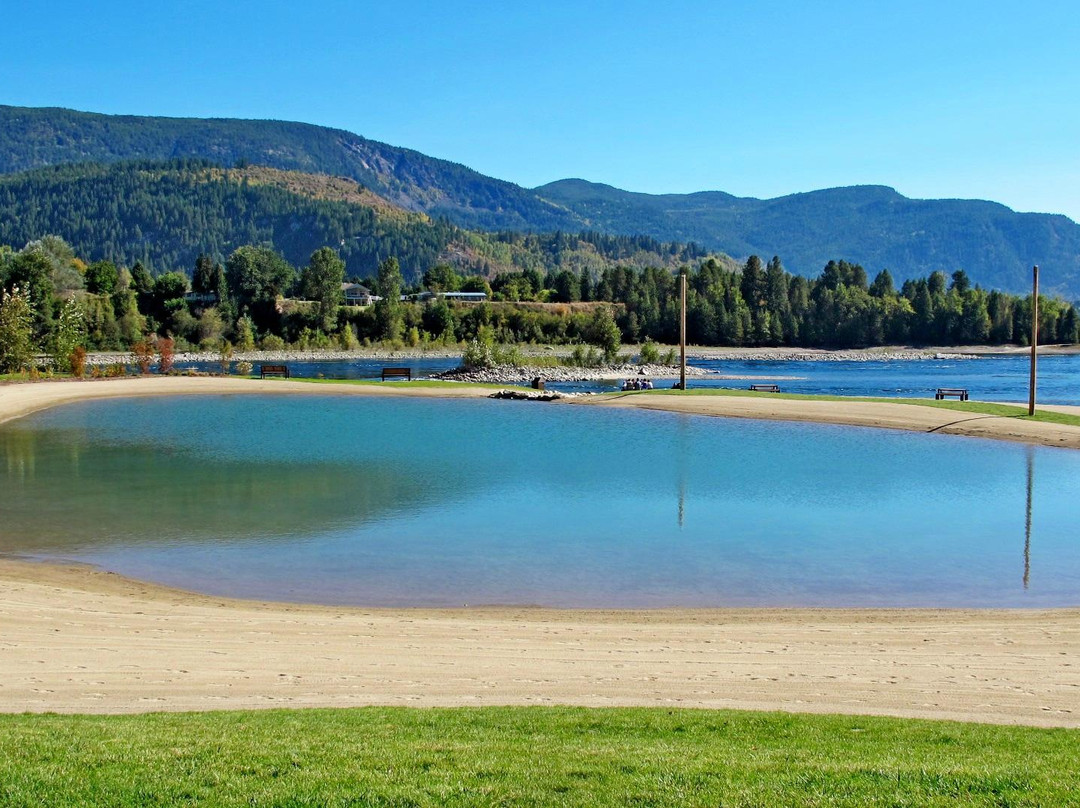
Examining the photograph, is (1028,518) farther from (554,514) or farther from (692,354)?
(692,354)

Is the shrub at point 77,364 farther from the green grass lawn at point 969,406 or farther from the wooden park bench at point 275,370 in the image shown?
the green grass lawn at point 969,406

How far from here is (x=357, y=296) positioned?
140375 mm

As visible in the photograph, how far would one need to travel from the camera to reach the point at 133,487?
2211cm

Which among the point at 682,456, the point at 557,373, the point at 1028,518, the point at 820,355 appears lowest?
the point at 1028,518

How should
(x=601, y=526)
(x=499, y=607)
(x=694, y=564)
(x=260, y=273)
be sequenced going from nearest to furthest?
1. (x=499, y=607)
2. (x=694, y=564)
3. (x=601, y=526)
4. (x=260, y=273)

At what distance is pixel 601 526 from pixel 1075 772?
40.1 ft

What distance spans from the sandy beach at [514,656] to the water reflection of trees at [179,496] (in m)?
3.38

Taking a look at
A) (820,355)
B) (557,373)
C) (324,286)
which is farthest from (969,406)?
(324,286)

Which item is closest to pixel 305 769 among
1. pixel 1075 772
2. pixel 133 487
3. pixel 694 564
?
pixel 1075 772

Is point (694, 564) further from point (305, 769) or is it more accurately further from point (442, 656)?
point (305, 769)

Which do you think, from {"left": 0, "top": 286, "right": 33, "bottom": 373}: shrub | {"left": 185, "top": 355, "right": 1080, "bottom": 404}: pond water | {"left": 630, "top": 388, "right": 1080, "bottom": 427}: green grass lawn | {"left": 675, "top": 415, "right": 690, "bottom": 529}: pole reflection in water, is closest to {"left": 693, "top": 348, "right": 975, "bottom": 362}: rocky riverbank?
{"left": 185, "top": 355, "right": 1080, "bottom": 404}: pond water

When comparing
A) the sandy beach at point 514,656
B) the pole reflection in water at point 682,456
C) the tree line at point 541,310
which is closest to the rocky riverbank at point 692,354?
the tree line at point 541,310

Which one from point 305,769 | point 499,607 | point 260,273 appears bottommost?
point 499,607

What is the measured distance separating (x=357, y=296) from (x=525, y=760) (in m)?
138
